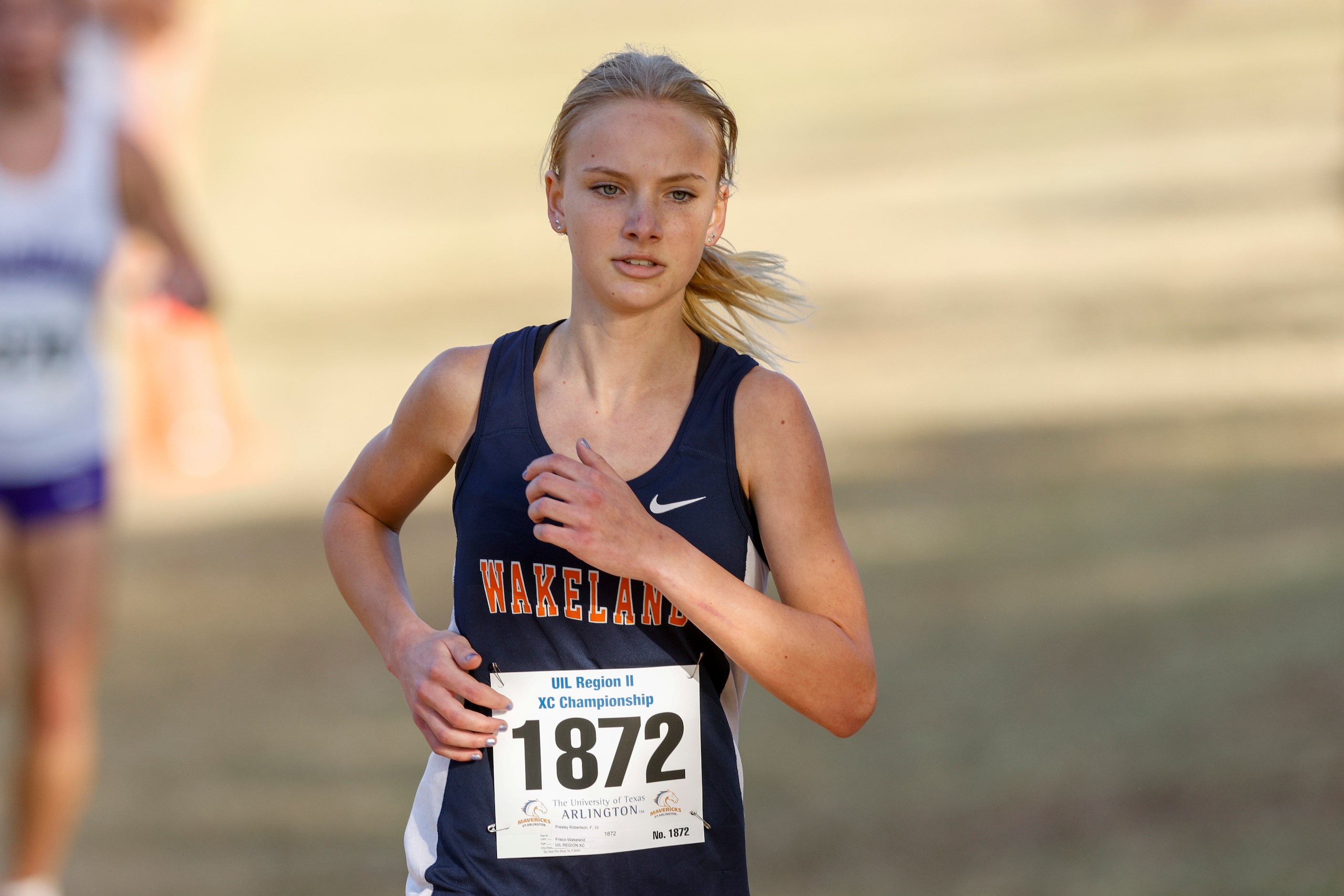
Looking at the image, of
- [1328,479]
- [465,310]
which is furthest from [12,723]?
[465,310]

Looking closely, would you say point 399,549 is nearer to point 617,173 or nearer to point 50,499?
point 617,173

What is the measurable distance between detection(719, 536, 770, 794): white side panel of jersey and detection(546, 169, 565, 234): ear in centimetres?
43

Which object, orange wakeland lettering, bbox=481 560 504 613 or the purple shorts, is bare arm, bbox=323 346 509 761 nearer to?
orange wakeland lettering, bbox=481 560 504 613

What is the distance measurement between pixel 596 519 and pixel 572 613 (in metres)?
0.22

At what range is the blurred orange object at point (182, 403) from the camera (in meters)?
10.2

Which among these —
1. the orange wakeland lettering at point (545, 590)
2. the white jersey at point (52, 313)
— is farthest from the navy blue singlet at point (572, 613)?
the white jersey at point (52, 313)

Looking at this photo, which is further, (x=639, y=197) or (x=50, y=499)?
(x=50, y=499)

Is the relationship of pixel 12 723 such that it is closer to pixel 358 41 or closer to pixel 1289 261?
pixel 1289 261

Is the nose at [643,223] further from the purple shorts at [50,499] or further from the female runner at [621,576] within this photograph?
the purple shorts at [50,499]

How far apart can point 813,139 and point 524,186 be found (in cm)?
336

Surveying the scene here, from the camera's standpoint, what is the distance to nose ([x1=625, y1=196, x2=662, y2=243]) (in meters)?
1.87

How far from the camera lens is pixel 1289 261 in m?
13.3

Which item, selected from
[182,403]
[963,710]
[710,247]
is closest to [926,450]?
[963,710]

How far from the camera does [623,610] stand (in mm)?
1935
